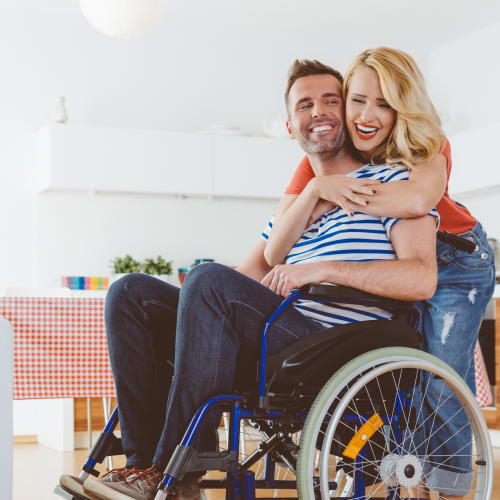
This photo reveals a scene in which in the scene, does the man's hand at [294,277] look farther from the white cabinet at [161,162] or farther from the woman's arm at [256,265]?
the white cabinet at [161,162]

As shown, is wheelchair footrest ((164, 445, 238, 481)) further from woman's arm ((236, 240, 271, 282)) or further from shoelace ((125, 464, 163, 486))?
woman's arm ((236, 240, 271, 282))

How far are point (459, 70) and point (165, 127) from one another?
205 centimetres

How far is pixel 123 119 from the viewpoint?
5562 millimetres

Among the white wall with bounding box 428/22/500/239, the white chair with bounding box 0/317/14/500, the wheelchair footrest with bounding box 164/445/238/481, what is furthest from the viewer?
the white wall with bounding box 428/22/500/239

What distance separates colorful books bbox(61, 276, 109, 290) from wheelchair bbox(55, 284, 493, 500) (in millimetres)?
3287

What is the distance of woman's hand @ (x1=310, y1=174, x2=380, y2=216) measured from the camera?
174 centimetres

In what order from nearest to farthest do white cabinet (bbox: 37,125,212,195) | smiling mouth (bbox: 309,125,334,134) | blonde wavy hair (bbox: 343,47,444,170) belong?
blonde wavy hair (bbox: 343,47,444,170), smiling mouth (bbox: 309,125,334,134), white cabinet (bbox: 37,125,212,195)

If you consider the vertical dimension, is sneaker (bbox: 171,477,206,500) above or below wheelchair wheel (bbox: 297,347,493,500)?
below

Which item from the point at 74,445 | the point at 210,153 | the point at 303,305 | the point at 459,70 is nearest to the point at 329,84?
the point at 303,305

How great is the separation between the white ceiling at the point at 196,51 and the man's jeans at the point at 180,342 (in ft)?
12.5

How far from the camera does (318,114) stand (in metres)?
1.97

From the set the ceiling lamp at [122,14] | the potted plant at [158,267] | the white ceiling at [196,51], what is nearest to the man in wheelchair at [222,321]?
the ceiling lamp at [122,14]

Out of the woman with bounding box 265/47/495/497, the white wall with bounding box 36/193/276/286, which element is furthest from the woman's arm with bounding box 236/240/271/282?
the white wall with bounding box 36/193/276/286

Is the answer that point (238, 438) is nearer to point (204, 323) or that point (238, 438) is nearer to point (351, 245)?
point (204, 323)
